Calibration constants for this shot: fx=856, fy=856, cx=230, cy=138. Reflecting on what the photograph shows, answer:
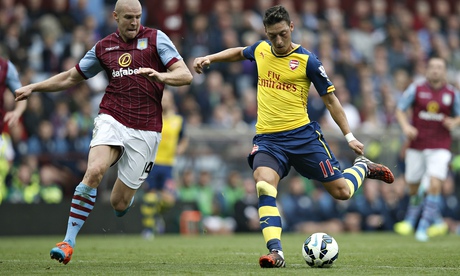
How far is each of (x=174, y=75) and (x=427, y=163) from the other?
6749mm

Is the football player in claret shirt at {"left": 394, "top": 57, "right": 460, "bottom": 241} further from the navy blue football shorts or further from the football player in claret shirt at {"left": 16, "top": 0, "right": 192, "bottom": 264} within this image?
the football player in claret shirt at {"left": 16, "top": 0, "right": 192, "bottom": 264}

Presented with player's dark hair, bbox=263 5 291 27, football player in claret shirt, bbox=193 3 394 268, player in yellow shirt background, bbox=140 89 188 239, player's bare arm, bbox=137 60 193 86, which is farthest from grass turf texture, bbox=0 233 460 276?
player in yellow shirt background, bbox=140 89 188 239

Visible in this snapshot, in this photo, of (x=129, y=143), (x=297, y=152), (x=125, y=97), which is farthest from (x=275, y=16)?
(x=129, y=143)

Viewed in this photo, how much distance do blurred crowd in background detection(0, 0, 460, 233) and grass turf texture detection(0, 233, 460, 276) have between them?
411 cm

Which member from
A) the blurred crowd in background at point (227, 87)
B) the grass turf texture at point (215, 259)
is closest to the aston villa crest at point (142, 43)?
the grass turf texture at point (215, 259)

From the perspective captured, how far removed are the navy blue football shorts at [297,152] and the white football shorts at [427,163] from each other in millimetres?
5513

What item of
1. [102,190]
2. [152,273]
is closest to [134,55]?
[152,273]

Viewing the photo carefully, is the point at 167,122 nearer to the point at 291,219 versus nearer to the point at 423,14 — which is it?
the point at 291,219

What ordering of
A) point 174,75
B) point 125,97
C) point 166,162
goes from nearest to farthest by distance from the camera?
point 174,75 → point 125,97 → point 166,162

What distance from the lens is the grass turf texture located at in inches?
306

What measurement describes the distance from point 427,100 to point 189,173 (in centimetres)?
558

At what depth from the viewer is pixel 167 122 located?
15820 mm

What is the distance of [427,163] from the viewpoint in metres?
14.0

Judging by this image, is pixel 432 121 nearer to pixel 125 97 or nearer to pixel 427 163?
pixel 427 163
